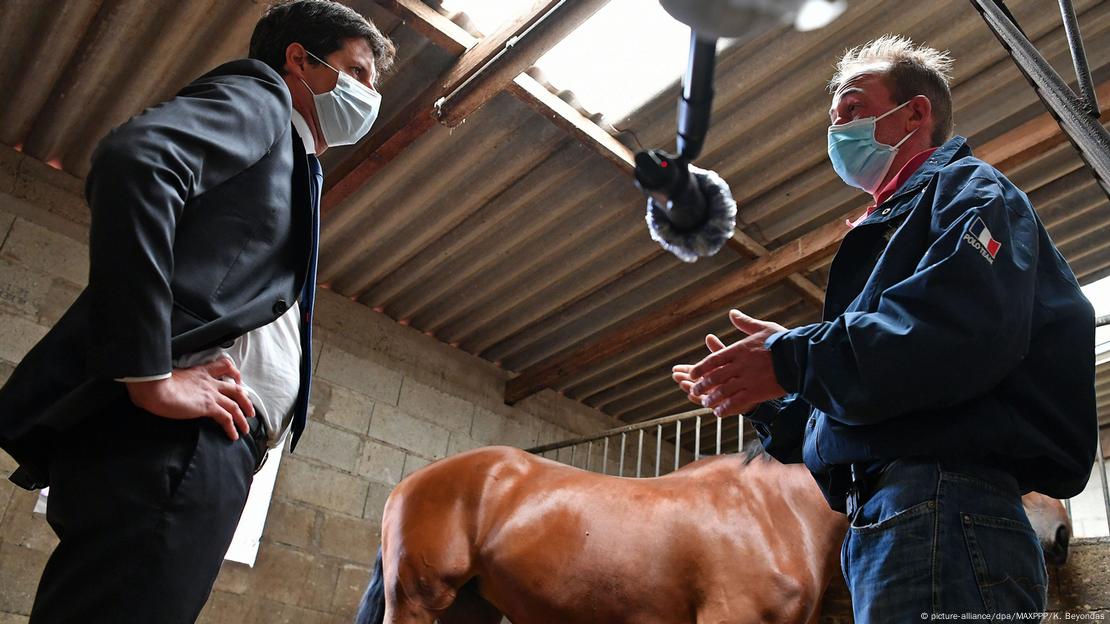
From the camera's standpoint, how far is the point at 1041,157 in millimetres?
4176

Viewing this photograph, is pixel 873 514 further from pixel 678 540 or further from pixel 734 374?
pixel 678 540

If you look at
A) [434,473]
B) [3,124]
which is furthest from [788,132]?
[3,124]

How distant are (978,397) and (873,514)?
0.65ft

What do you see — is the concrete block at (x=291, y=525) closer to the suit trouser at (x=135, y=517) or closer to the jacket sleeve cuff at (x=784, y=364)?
the suit trouser at (x=135, y=517)

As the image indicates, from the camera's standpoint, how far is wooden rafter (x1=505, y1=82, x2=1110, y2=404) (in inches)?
151

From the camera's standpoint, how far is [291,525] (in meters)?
4.96

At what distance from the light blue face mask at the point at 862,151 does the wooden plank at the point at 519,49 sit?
5.93 ft

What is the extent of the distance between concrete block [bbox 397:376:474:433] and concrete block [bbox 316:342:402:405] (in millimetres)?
95

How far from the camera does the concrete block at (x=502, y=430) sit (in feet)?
20.9

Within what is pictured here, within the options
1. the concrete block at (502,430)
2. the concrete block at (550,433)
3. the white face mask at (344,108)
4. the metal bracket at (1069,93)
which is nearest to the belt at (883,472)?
the metal bracket at (1069,93)

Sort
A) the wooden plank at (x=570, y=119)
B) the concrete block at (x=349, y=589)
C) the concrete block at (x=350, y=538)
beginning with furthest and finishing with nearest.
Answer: the concrete block at (x=350, y=538)
the concrete block at (x=349, y=589)
the wooden plank at (x=570, y=119)

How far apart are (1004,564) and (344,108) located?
129 cm

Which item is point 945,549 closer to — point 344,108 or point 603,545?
point 344,108

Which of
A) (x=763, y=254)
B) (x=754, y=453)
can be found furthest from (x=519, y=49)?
(x=763, y=254)
